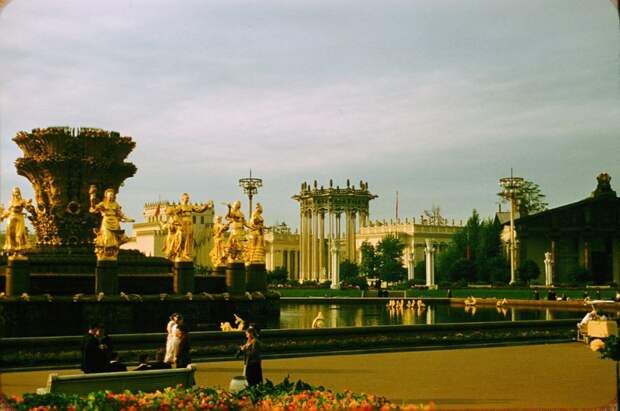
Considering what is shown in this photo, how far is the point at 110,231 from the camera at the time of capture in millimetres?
24562

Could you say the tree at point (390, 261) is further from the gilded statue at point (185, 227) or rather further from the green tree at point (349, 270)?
the gilded statue at point (185, 227)

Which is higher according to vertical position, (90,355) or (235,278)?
(235,278)

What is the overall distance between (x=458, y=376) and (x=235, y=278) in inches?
585

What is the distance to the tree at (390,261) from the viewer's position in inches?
3275

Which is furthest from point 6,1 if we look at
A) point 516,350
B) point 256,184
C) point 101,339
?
point 256,184

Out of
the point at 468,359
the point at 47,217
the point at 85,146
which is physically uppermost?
the point at 85,146

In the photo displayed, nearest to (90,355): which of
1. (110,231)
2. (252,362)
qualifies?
(252,362)

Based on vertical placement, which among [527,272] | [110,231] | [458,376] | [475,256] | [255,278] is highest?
[475,256]

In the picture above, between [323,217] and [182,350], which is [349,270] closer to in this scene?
[323,217]

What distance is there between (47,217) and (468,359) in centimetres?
1835

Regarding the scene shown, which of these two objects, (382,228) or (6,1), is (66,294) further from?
(382,228)

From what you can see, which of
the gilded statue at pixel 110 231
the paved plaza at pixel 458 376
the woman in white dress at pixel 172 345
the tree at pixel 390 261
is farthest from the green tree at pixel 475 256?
the woman in white dress at pixel 172 345

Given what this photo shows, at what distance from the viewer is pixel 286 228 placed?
431 ft

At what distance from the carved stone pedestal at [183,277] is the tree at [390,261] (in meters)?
57.4
